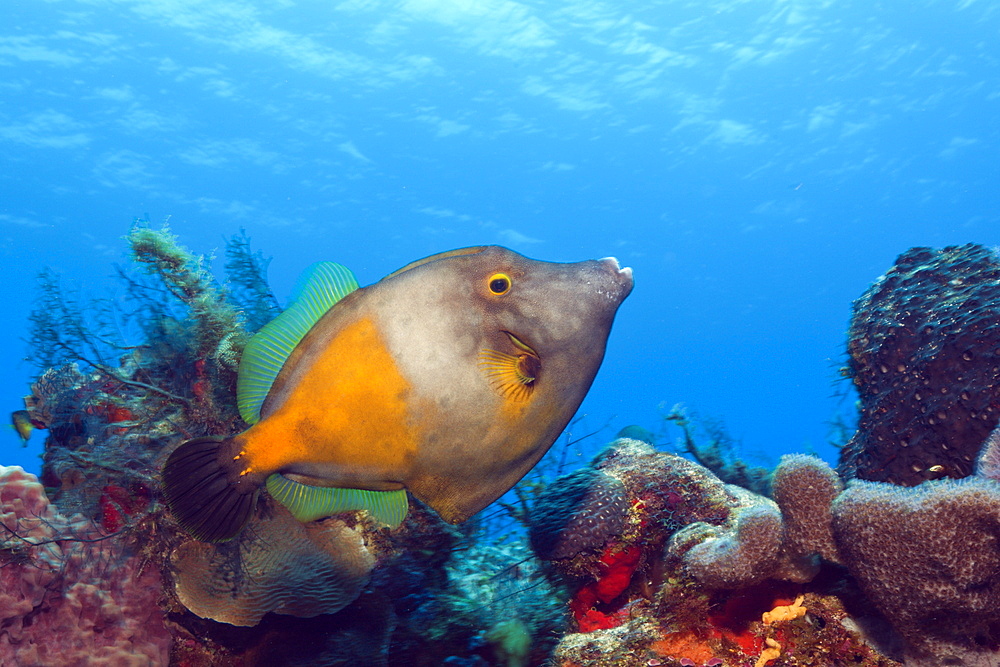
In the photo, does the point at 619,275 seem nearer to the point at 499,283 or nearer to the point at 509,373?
the point at 499,283

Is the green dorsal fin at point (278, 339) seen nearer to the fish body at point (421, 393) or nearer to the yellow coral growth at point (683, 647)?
the fish body at point (421, 393)

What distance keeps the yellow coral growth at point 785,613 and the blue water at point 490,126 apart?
29.4 metres

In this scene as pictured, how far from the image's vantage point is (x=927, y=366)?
3.64 meters

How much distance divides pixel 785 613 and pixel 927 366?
205 centimetres

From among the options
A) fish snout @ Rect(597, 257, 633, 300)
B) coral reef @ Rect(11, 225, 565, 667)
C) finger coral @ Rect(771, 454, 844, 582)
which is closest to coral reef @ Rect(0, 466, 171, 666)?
coral reef @ Rect(11, 225, 565, 667)

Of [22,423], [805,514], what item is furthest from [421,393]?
[22,423]

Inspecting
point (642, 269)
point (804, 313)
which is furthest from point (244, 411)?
point (804, 313)

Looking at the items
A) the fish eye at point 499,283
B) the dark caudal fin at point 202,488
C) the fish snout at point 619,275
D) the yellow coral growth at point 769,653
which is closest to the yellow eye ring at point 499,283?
→ the fish eye at point 499,283

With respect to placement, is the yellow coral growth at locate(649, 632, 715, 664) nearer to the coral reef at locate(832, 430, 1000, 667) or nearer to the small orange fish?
the coral reef at locate(832, 430, 1000, 667)

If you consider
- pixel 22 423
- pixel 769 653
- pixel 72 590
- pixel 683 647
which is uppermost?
pixel 22 423

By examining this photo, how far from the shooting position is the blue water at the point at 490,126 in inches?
1449

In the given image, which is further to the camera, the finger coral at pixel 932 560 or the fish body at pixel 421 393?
the finger coral at pixel 932 560

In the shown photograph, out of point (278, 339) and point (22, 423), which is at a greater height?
point (22, 423)

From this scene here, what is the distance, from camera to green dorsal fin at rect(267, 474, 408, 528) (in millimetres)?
1891
